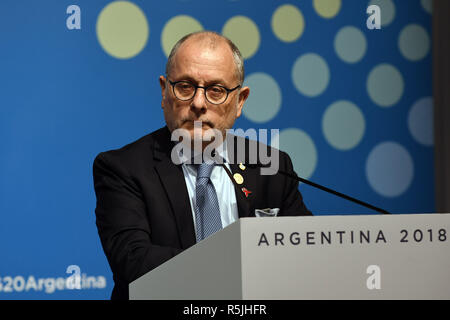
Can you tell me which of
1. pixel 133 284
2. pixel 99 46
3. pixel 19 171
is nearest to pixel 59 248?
pixel 19 171

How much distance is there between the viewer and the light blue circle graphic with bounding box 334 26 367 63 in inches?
101

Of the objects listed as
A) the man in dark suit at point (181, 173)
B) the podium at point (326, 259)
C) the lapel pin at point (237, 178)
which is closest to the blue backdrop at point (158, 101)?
the man in dark suit at point (181, 173)

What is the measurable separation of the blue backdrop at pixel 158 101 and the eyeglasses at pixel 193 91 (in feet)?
2.03

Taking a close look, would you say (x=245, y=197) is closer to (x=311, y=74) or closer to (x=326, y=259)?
(x=326, y=259)

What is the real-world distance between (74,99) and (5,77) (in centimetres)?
25

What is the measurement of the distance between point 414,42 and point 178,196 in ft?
5.03

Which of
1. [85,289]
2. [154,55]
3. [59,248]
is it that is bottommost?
[85,289]

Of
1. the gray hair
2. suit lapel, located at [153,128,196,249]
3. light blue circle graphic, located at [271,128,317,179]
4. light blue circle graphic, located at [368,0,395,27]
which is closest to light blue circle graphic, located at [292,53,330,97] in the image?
light blue circle graphic, located at [271,128,317,179]

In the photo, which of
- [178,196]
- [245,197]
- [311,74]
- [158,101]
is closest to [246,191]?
[245,197]

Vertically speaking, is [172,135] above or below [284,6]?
below

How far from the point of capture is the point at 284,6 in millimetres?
2516

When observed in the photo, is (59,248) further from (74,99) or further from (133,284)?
(133,284)

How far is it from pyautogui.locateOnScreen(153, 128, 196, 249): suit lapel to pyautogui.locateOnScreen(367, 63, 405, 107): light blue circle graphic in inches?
47.5

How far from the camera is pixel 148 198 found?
5.47 ft
